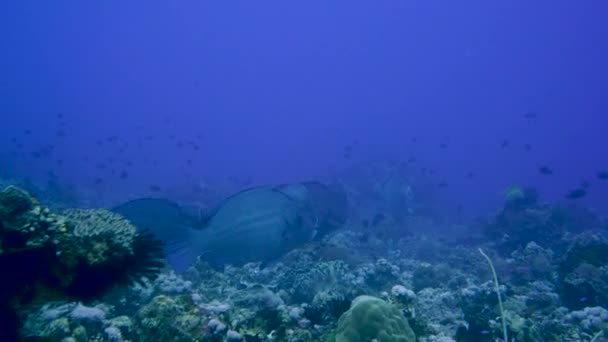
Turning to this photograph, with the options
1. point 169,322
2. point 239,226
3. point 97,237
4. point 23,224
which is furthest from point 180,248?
point 23,224

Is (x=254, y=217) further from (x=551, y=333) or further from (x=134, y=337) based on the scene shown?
(x=551, y=333)

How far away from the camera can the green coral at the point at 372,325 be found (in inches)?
169

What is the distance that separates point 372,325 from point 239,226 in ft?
9.04

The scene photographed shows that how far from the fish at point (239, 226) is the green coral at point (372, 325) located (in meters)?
2.27

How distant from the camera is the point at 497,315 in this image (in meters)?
6.34

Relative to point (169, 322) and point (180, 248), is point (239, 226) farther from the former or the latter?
point (169, 322)

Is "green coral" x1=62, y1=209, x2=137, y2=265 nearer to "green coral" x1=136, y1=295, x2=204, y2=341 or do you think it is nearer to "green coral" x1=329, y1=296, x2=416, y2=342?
"green coral" x1=136, y1=295, x2=204, y2=341

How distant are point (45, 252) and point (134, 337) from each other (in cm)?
160

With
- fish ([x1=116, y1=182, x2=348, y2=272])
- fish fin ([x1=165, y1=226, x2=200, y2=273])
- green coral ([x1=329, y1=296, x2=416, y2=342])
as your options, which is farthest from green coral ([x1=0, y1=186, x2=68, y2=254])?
green coral ([x1=329, y1=296, x2=416, y2=342])

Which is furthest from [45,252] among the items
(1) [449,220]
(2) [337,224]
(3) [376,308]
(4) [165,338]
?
(1) [449,220]

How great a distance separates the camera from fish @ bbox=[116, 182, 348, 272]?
17.7 feet

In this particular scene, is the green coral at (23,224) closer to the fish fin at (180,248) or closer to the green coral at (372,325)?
the fish fin at (180,248)

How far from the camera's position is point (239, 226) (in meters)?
6.46

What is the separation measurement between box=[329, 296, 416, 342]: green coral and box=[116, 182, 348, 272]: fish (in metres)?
2.27
